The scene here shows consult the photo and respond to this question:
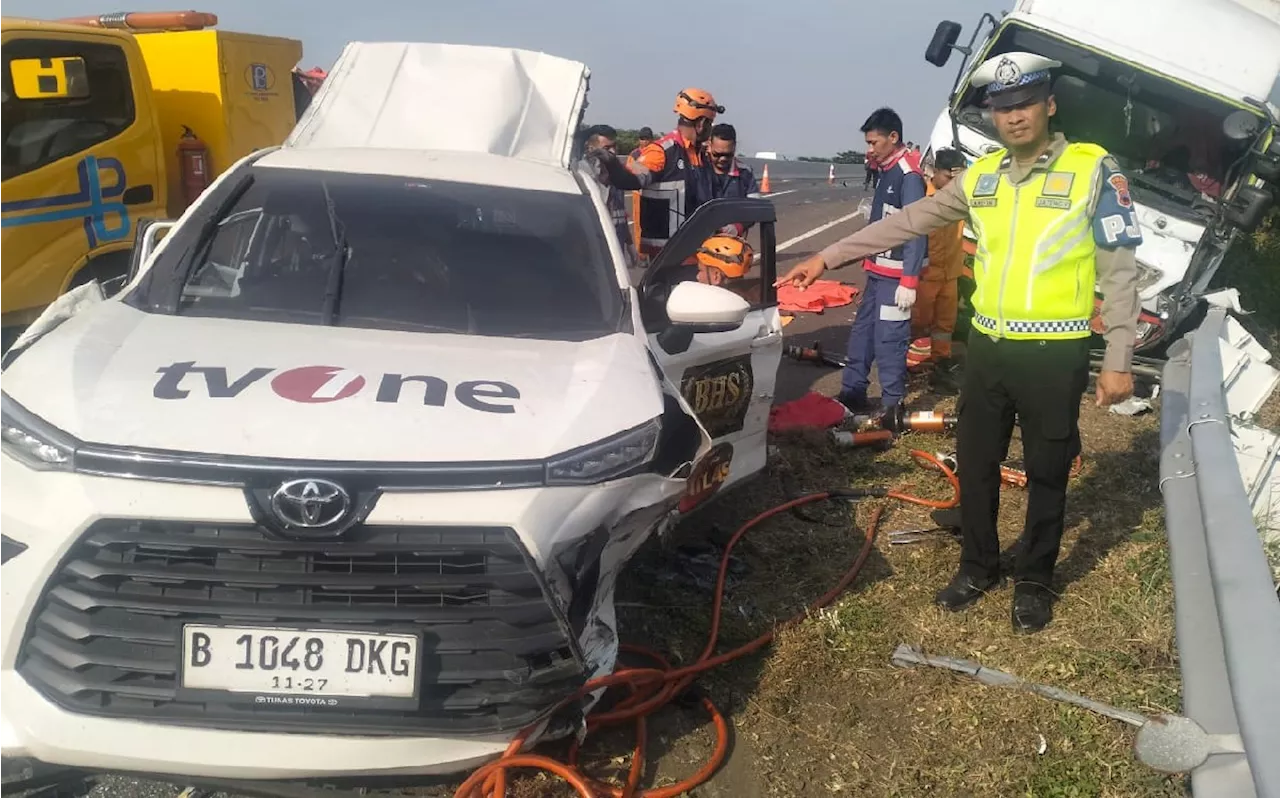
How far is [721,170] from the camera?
25.4ft

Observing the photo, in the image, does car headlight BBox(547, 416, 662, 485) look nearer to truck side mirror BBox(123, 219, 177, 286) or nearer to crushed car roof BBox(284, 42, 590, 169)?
truck side mirror BBox(123, 219, 177, 286)

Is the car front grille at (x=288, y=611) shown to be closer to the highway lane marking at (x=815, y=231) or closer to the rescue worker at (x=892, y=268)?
the rescue worker at (x=892, y=268)

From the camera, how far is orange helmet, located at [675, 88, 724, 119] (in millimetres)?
7211

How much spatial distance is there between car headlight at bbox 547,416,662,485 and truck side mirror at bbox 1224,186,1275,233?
712cm

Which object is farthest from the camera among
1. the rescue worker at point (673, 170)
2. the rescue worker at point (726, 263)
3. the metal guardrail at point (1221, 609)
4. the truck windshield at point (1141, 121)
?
the truck windshield at point (1141, 121)

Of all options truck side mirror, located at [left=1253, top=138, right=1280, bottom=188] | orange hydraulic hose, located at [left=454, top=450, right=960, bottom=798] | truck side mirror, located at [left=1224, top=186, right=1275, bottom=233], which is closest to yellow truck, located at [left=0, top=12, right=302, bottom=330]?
orange hydraulic hose, located at [left=454, top=450, right=960, bottom=798]

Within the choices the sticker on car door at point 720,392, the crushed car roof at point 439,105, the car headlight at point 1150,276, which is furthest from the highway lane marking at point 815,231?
the sticker on car door at point 720,392

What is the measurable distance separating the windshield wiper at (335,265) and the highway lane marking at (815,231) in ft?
39.5

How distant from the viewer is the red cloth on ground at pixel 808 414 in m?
6.26

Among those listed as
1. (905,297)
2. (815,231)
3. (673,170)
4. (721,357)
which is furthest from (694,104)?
(815,231)

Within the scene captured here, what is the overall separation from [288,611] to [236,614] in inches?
4.5

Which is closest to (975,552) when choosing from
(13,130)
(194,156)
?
(13,130)

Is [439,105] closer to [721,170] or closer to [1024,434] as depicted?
[1024,434]

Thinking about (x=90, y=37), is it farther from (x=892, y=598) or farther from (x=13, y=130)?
Answer: (x=892, y=598)
